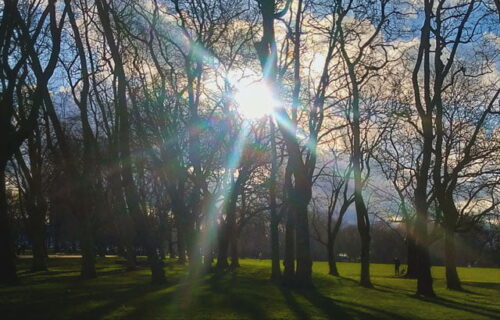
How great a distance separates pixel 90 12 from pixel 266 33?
984cm

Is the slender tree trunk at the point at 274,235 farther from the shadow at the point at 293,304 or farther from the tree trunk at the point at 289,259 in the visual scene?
the shadow at the point at 293,304

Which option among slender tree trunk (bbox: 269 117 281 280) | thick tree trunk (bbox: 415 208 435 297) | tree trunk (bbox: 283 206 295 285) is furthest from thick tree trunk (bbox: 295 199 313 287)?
slender tree trunk (bbox: 269 117 281 280)

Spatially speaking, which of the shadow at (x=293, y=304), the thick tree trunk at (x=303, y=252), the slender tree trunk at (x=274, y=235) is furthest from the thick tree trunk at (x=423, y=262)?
the slender tree trunk at (x=274, y=235)

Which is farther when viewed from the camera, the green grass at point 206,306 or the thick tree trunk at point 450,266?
the thick tree trunk at point 450,266

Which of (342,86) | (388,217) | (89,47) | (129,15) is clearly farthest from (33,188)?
(388,217)

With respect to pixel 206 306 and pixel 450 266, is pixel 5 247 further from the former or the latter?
pixel 450 266

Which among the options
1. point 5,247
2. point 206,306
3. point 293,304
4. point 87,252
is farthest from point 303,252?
point 87,252

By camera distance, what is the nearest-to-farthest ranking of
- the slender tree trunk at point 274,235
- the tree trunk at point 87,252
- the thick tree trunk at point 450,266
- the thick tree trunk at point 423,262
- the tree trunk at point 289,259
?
the thick tree trunk at point 423,262 → the tree trunk at point 289,259 → the tree trunk at point 87,252 → the slender tree trunk at point 274,235 → the thick tree trunk at point 450,266

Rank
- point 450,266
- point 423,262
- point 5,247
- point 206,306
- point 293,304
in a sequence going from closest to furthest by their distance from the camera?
point 206,306 < point 293,304 < point 5,247 < point 423,262 < point 450,266

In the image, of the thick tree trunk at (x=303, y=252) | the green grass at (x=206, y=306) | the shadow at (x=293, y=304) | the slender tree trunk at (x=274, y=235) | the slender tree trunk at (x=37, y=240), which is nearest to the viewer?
the green grass at (x=206, y=306)

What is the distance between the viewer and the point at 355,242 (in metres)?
118

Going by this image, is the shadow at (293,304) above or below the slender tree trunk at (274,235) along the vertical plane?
below

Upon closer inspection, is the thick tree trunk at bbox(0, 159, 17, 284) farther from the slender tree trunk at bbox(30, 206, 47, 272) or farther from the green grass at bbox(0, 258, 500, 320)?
the slender tree trunk at bbox(30, 206, 47, 272)

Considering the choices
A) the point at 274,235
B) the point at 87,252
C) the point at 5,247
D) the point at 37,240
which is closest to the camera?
the point at 5,247
